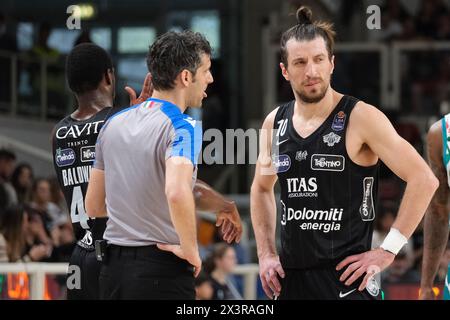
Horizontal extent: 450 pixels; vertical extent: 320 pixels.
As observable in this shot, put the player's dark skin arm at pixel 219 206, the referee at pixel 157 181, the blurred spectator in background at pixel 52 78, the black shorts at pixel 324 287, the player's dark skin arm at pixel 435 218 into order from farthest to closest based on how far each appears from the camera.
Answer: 1. the blurred spectator in background at pixel 52 78
2. the player's dark skin arm at pixel 435 218
3. the player's dark skin arm at pixel 219 206
4. the black shorts at pixel 324 287
5. the referee at pixel 157 181

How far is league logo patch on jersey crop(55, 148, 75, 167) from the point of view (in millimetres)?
5571

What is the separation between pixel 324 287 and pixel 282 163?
644mm

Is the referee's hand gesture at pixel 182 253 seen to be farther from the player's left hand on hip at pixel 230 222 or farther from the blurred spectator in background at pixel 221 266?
the blurred spectator in background at pixel 221 266

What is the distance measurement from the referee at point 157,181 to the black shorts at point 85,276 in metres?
0.75

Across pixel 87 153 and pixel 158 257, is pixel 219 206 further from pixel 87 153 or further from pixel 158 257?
pixel 87 153

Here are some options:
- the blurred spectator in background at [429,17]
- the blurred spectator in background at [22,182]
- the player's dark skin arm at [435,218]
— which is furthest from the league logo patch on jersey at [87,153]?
the blurred spectator in background at [429,17]

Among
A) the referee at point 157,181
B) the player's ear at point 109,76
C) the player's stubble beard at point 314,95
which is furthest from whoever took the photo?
the player's ear at point 109,76

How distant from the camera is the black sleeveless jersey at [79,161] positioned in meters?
5.51

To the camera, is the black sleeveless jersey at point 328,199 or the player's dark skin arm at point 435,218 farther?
the player's dark skin arm at point 435,218

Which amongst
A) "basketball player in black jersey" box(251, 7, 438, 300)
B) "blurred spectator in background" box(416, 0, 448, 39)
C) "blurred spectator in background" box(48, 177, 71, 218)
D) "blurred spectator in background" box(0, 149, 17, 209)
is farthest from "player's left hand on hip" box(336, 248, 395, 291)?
"blurred spectator in background" box(416, 0, 448, 39)

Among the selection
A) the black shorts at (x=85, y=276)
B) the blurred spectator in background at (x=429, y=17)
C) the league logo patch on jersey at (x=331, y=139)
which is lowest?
the black shorts at (x=85, y=276)
